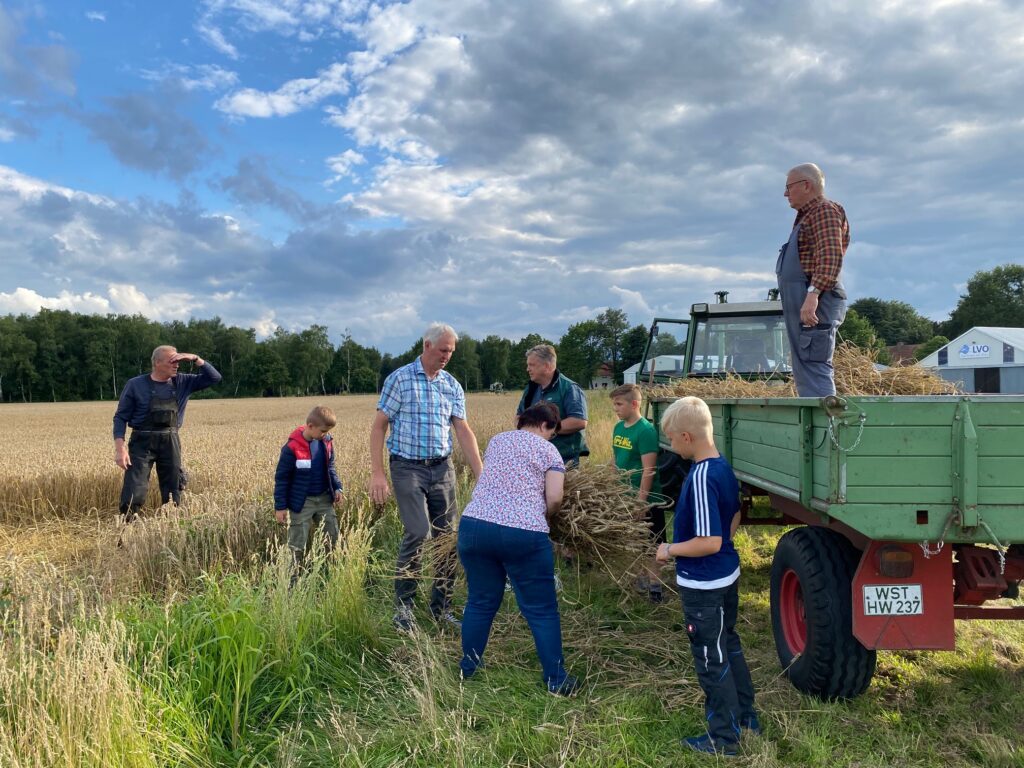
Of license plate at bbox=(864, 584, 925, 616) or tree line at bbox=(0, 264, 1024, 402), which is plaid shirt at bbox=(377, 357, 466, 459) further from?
tree line at bbox=(0, 264, 1024, 402)

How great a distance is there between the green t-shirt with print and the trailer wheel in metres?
1.61

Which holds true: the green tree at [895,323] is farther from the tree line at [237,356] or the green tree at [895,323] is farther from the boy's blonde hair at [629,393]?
the boy's blonde hair at [629,393]

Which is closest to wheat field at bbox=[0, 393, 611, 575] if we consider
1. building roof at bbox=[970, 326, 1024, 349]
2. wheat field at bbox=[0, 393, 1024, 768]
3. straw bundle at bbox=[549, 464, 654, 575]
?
wheat field at bbox=[0, 393, 1024, 768]

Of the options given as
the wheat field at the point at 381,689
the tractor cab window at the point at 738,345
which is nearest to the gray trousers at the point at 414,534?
the wheat field at the point at 381,689

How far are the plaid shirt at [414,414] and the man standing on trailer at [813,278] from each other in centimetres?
222

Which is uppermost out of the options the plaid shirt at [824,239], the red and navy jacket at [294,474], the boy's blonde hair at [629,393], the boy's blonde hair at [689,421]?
the plaid shirt at [824,239]

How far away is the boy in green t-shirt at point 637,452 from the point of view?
4828 mm

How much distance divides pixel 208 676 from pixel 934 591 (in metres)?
3.35

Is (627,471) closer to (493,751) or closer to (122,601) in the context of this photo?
(493,751)

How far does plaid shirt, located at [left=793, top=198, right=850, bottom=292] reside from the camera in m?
4.17

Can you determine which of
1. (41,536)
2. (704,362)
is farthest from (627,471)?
(41,536)

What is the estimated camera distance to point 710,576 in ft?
9.89

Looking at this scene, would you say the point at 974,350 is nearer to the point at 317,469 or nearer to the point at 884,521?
the point at 317,469

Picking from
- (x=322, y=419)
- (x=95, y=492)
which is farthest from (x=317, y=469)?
(x=95, y=492)
